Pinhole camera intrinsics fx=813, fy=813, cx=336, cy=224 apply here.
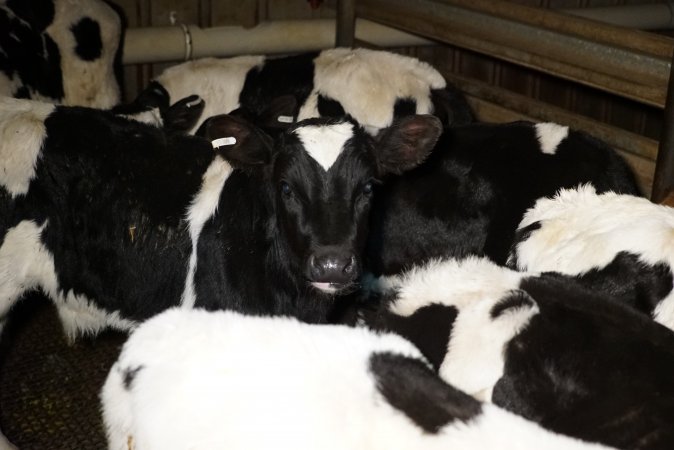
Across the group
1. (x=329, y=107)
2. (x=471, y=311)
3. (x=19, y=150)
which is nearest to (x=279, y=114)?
(x=329, y=107)

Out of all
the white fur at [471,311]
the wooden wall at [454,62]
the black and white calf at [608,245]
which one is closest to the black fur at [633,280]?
the black and white calf at [608,245]

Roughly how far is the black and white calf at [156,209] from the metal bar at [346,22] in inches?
117

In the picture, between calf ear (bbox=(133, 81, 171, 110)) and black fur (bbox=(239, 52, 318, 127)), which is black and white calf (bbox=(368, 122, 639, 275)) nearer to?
black fur (bbox=(239, 52, 318, 127))

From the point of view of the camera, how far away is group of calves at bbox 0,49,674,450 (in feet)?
6.39

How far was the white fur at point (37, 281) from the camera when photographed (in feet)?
12.5

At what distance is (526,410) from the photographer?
7.30ft

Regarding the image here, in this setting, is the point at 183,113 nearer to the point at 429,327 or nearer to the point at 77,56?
the point at 77,56

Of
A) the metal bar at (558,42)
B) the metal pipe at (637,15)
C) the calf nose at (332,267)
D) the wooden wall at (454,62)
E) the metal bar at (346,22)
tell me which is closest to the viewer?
the calf nose at (332,267)

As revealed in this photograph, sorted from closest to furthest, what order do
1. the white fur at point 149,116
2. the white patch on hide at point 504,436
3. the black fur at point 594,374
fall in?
the white patch on hide at point 504,436
the black fur at point 594,374
the white fur at point 149,116

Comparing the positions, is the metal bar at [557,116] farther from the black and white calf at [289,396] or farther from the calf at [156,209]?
the black and white calf at [289,396]

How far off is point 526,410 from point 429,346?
360 mm

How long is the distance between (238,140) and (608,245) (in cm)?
156

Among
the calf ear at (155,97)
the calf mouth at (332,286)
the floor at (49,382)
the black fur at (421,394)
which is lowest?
the floor at (49,382)

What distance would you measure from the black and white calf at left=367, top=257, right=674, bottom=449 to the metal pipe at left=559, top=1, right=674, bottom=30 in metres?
6.06
